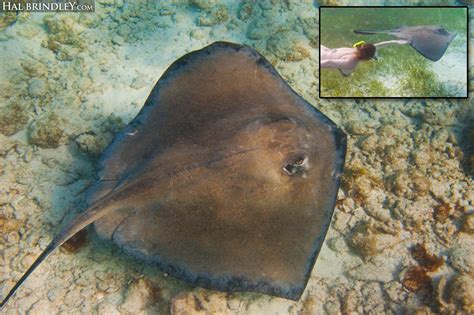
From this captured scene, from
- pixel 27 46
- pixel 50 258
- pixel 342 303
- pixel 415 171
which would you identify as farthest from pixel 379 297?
pixel 27 46

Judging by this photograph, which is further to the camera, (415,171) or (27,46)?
(27,46)

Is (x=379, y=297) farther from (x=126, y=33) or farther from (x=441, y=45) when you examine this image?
(x=126, y=33)

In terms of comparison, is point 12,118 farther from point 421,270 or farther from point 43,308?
point 421,270

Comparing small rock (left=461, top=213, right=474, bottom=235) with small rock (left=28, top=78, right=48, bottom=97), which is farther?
small rock (left=28, top=78, right=48, bottom=97)

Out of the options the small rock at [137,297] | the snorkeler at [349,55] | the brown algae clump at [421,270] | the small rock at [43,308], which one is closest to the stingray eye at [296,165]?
the brown algae clump at [421,270]

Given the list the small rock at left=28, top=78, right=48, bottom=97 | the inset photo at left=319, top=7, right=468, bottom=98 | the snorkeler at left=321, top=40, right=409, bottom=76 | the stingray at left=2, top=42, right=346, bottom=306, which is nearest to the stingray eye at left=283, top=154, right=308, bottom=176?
the stingray at left=2, top=42, right=346, bottom=306

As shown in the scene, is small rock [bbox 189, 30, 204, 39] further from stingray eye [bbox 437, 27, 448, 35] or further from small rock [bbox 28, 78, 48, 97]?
stingray eye [bbox 437, 27, 448, 35]

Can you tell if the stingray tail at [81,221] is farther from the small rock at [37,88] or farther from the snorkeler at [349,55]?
the snorkeler at [349,55]
